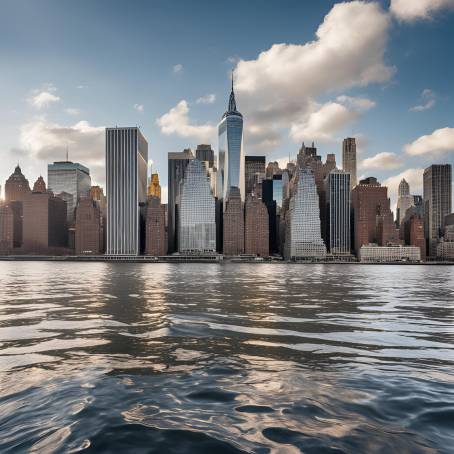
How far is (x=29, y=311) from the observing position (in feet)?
118

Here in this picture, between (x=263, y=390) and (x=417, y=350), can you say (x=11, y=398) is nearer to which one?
(x=263, y=390)

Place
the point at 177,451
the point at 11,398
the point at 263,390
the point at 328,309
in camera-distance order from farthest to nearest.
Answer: the point at 328,309
the point at 263,390
the point at 11,398
the point at 177,451

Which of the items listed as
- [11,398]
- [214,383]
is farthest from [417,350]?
[11,398]

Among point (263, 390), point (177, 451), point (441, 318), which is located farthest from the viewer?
point (441, 318)

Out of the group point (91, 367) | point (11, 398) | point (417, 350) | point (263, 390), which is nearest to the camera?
point (11, 398)

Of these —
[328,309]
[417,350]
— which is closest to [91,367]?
[417,350]

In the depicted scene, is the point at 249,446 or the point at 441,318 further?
the point at 441,318

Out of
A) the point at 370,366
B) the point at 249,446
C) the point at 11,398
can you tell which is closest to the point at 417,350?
the point at 370,366

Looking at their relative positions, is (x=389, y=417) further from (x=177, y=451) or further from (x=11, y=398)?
(x=11, y=398)

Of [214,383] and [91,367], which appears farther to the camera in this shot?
[91,367]

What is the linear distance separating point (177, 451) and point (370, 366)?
35.3ft

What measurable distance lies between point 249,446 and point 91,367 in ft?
30.8

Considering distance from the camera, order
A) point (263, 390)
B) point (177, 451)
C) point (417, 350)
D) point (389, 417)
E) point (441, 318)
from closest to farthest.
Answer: point (177, 451) < point (389, 417) < point (263, 390) < point (417, 350) < point (441, 318)

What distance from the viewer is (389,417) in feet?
38.9
